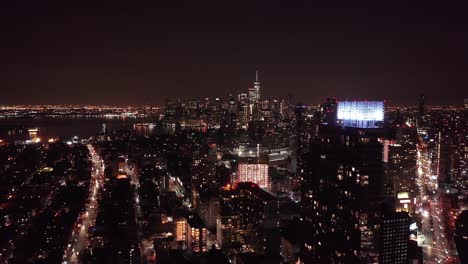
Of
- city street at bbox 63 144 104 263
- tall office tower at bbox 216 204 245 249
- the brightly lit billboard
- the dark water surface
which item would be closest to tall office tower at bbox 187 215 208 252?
tall office tower at bbox 216 204 245 249

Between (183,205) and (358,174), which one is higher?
(358,174)

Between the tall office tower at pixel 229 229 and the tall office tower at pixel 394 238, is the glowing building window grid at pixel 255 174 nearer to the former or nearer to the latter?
the tall office tower at pixel 229 229

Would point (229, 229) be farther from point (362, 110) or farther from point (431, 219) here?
point (431, 219)

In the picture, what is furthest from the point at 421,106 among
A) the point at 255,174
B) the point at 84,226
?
the point at 84,226

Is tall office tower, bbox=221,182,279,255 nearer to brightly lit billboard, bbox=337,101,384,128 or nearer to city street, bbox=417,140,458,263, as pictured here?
city street, bbox=417,140,458,263

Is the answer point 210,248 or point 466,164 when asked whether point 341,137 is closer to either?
point 210,248

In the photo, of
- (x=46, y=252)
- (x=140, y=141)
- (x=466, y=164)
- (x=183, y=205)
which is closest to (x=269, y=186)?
(x=183, y=205)
